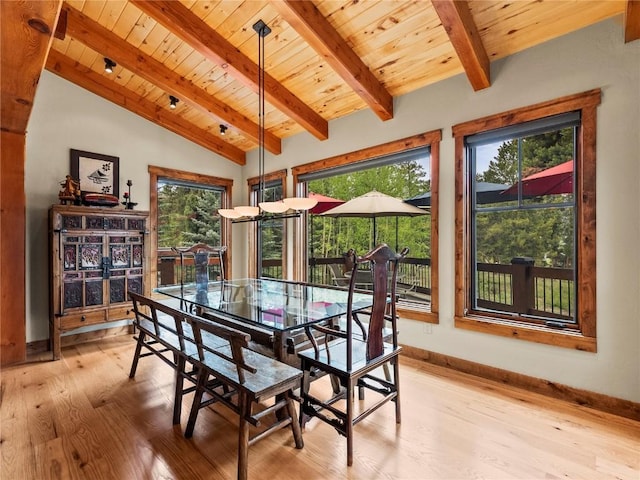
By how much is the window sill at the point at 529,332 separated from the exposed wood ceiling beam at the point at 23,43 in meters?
3.52

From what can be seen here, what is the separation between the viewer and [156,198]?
4621 mm

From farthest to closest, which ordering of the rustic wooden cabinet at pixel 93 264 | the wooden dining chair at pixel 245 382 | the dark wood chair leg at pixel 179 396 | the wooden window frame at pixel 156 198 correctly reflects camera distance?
the wooden window frame at pixel 156 198, the rustic wooden cabinet at pixel 93 264, the dark wood chair leg at pixel 179 396, the wooden dining chair at pixel 245 382

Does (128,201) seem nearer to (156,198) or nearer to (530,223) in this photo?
(156,198)

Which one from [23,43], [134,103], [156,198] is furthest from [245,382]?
[134,103]

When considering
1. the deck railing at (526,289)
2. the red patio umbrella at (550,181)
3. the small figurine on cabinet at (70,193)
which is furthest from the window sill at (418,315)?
the small figurine on cabinet at (70,193)

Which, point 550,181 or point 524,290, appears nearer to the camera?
point 550,181

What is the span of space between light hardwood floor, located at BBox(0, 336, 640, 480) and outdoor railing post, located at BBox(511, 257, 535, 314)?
30.2 inches

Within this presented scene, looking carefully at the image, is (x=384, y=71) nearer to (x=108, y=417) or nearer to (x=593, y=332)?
(x=593, y=332)

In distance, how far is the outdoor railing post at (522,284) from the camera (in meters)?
2.92

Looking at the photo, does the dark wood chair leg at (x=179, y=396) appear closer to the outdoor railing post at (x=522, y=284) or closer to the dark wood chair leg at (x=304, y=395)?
the dark wood chair leg at (x=304, y=395)

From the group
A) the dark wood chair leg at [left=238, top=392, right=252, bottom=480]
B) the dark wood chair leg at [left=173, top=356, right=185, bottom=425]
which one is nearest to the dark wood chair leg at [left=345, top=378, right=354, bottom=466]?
the dark wood chair leg at [left=238, top=392, right=252, bottom=480]

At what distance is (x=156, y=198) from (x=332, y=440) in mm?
4057

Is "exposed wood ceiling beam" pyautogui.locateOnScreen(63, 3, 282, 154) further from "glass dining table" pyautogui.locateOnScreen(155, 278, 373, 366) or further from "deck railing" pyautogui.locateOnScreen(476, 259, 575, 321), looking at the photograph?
"deck railing" pyautogui.locateOnScreen(476, 259, 575, 321)

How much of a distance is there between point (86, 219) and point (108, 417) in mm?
2352
